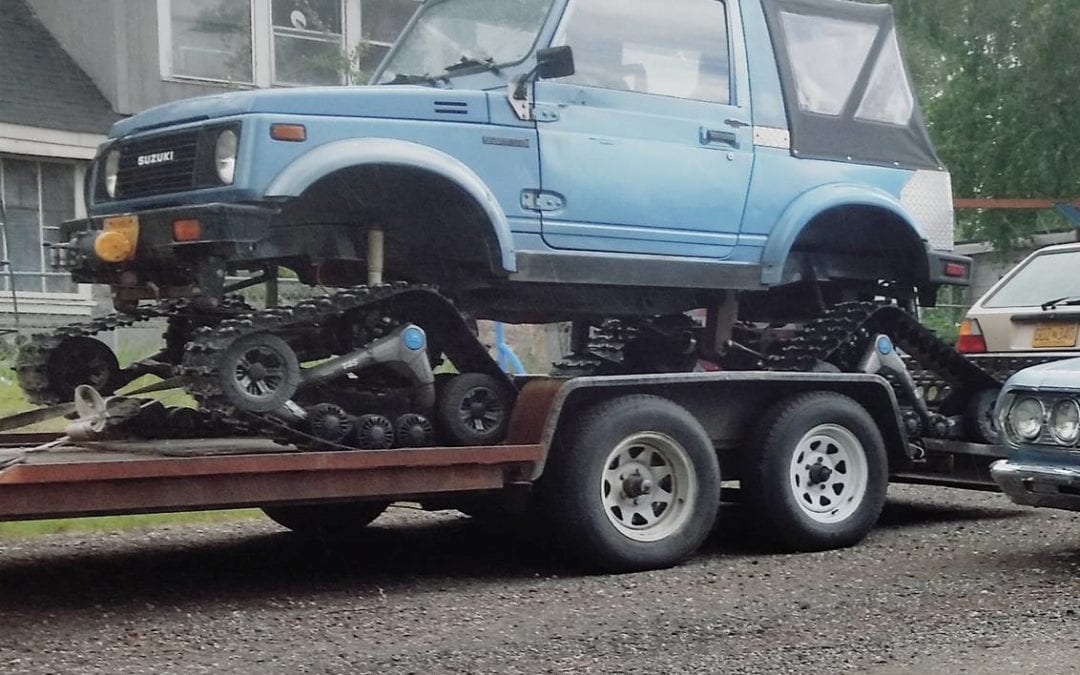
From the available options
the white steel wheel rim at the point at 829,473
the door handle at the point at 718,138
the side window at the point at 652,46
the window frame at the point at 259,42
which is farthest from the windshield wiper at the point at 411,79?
the window frame at the point at 259,42

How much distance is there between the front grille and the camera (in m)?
6.37

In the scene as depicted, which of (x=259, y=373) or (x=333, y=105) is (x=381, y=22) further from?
(x=259, y=373)

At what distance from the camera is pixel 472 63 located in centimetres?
741

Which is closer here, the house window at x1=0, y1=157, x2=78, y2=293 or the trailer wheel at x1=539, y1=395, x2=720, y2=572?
the trailer wheel at x1=539, y1=395, x2=720, y2=572

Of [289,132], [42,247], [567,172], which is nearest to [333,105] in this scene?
[289,132]

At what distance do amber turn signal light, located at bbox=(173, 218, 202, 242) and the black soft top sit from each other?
3.39 metres

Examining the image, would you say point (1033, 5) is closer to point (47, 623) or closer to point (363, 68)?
point (363, 68)

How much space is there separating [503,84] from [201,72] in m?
11.0

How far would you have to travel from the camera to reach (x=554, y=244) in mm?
7016

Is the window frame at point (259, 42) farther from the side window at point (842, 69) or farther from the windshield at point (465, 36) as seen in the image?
the side window at point (842, 69)

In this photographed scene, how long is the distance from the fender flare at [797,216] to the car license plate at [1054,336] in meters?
1.63

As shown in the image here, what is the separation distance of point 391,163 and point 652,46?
6.08ft

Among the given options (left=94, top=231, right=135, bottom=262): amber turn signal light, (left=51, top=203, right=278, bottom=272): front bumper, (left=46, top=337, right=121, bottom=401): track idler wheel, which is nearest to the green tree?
(left=46, top=337, right=121, bottom=401): track idler wheel

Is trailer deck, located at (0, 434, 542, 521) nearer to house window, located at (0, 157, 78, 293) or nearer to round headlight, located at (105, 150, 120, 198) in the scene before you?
round headlight, located at (105, 150, 120, 198)
